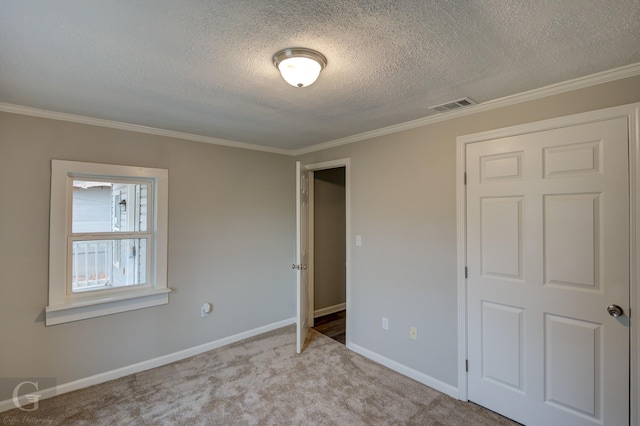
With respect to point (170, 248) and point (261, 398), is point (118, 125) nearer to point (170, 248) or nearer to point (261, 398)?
point (170, 248)

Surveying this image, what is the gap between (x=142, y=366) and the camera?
116 inches

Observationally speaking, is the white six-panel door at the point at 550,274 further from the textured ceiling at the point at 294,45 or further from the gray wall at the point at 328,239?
the gray wall at the point at 328,239

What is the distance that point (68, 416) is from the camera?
2.27 meters

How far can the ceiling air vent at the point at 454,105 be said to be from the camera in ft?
7.47

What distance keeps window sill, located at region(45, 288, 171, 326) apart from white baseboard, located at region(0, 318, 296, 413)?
0.54m

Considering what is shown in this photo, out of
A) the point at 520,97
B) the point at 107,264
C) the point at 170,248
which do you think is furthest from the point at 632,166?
the point at 107,264

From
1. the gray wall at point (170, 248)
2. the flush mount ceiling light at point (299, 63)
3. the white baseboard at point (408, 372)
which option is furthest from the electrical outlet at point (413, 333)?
the flush mount ceiling light at point (299, 63)

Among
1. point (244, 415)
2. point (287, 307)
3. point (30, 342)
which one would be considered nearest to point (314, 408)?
point (244, 415)

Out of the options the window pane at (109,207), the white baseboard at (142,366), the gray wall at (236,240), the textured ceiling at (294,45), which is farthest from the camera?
the window pane at (109,207)

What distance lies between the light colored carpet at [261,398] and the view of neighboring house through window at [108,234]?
95cm

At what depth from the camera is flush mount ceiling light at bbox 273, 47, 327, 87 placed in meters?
1.57

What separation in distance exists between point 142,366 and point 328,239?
2.72 meters

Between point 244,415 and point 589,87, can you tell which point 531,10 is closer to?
point 589,87

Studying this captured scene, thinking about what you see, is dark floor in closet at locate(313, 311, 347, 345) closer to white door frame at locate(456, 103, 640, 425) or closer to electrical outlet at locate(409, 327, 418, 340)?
electrical outlet at locate(409, 327, 418, 340)
